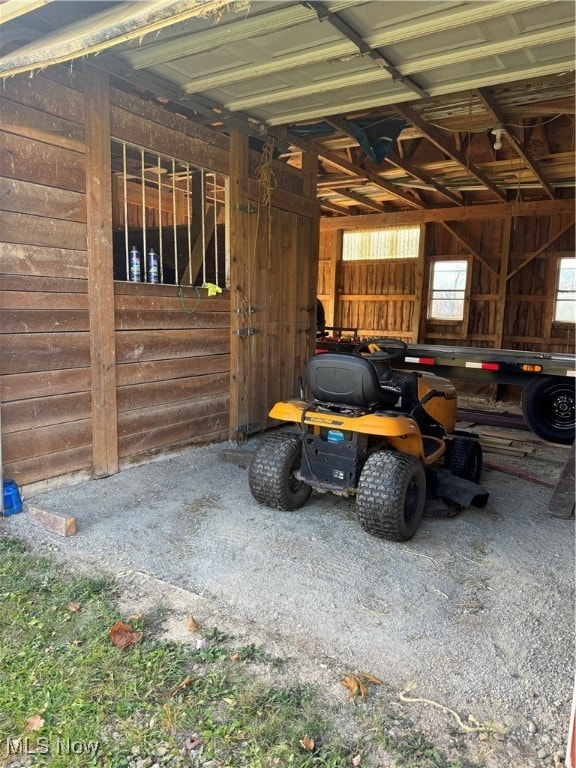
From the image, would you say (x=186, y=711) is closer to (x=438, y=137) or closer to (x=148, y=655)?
(x=148, y=655)

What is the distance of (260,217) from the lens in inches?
220

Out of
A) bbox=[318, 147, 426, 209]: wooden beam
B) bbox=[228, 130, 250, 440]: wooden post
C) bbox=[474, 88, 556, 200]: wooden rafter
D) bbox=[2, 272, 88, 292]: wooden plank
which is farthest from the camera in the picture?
bbox=[318, 147, 426, 209]: wooden beam

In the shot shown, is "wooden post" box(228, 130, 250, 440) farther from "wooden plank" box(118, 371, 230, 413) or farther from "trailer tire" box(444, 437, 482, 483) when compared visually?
"trailer tire" box(444, 437, 482, 483)

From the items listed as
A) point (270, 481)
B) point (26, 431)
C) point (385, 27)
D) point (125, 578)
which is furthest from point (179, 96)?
point (125, 578)

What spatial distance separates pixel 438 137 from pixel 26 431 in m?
5.65

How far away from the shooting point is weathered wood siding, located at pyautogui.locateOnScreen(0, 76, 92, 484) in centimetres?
339

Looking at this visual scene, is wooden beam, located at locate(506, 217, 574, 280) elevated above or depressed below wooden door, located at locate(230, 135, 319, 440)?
above

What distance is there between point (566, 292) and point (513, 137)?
192 inches

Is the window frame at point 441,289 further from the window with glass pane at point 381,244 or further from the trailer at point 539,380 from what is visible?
the trailer at point 539,380

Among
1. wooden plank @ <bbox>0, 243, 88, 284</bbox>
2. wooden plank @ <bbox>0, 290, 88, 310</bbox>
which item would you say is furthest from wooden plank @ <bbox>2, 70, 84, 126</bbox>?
wooden plank @ <bbox>0, 290, 88, 310</bbox>

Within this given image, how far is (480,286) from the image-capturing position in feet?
35.7

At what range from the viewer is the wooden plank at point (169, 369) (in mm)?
4305

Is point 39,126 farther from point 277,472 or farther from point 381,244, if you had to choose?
point 381,244

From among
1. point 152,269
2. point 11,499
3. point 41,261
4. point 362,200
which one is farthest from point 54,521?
point 362,200
